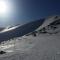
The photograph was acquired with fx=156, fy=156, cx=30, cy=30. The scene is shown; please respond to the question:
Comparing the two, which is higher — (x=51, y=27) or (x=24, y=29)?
(x=24, y=29)

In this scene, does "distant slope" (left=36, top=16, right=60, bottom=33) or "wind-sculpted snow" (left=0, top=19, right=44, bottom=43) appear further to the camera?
"wind-sculpted snow" (left=0, top=19, right=44, bottom=43)

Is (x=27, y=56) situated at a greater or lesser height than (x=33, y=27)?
lesser

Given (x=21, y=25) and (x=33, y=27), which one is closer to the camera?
(x=33, y=27)

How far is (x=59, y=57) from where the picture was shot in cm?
1095

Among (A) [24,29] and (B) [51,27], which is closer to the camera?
(B) [51,27]

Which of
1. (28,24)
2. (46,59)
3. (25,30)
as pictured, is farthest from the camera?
(28,24)

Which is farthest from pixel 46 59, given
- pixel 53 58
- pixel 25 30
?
pixel 25 30

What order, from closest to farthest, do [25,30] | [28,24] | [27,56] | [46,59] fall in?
1. [46,59]
2. [27,56]
3. [25,30]
4. [28,24]

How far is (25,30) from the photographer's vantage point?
36000 mm

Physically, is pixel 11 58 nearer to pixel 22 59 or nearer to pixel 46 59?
pixel 22 59

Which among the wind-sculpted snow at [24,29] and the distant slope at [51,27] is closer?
the distant slope at [51,27]

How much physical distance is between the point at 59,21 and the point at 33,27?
6414 millimetres

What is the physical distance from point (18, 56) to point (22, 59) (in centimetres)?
78

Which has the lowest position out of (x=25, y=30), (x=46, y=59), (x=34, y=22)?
(x=46, y=59)
